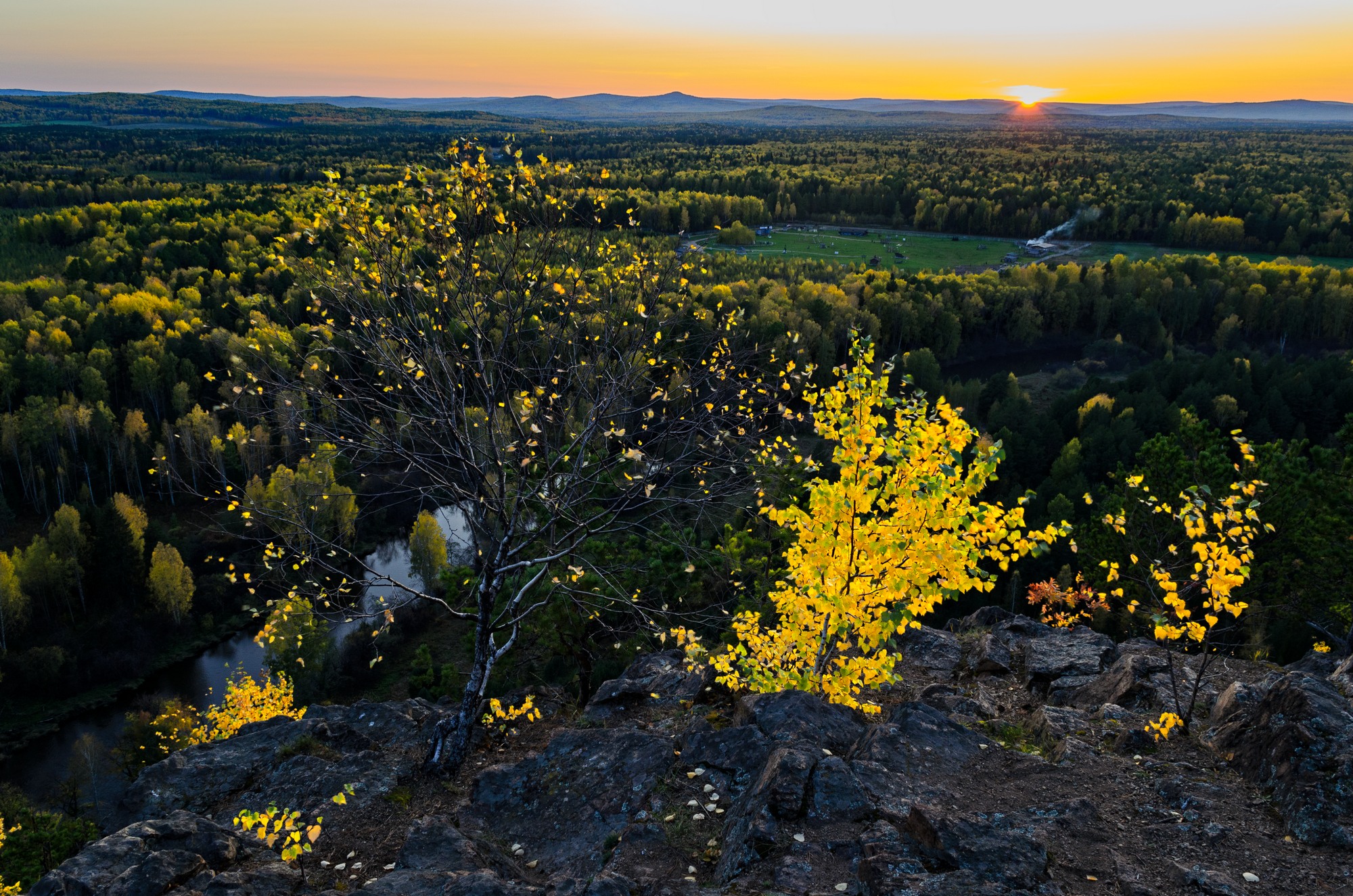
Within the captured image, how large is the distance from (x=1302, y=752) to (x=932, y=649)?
12.7 m

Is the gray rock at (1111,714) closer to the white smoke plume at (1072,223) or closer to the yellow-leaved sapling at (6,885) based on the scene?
the yellow-leaved sapling at (6,885)

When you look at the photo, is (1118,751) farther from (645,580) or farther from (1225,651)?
(645,580)

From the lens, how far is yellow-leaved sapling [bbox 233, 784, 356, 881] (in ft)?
36.8

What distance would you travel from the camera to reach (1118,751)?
45.4 ft

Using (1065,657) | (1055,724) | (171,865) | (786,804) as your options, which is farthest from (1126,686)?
(171,865)

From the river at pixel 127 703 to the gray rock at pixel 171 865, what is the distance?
27212mm

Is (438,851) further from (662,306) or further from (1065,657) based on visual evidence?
(1065,657)


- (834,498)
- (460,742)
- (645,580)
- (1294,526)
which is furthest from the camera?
(645,580)

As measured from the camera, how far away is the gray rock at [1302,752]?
10.3m

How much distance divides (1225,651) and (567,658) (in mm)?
28447

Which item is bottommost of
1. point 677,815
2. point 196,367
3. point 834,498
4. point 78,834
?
point 78,834

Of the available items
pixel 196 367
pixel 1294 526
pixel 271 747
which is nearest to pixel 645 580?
pixel 271 747

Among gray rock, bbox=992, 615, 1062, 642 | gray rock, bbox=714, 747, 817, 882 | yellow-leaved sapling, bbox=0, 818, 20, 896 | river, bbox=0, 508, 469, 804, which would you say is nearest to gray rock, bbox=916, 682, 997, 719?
gray rock, bbox=714, 747, 817, 882

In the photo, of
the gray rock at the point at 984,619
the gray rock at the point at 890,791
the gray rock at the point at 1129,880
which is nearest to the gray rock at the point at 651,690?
the gray rock at the point at 890,791
